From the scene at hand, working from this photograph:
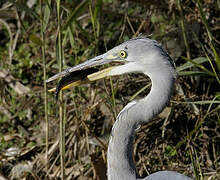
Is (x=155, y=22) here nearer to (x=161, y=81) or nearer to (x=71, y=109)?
(x=71, y=109)

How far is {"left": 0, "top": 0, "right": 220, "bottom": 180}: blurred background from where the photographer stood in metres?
3.38

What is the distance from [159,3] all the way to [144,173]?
4.67 ft

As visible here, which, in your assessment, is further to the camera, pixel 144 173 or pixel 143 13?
pixel 143 13

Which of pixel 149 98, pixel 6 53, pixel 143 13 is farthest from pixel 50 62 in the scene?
pixel 149 98

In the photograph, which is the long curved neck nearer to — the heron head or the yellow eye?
the heron head

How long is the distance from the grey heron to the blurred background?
0.83 meters

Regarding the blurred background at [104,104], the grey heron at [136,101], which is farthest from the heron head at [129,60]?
the blurred background at [104,104]

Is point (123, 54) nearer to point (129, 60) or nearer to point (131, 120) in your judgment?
point (129, 60)

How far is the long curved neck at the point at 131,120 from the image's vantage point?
6.87ft

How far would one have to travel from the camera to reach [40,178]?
3.38m

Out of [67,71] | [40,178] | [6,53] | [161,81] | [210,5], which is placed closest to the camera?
[161,81]

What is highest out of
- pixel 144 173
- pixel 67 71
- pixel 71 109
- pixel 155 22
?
pixel 67 71

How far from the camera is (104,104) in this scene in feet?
12.3

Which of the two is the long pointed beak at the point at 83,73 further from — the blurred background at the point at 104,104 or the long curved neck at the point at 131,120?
the blurred background at the point at 104,104
